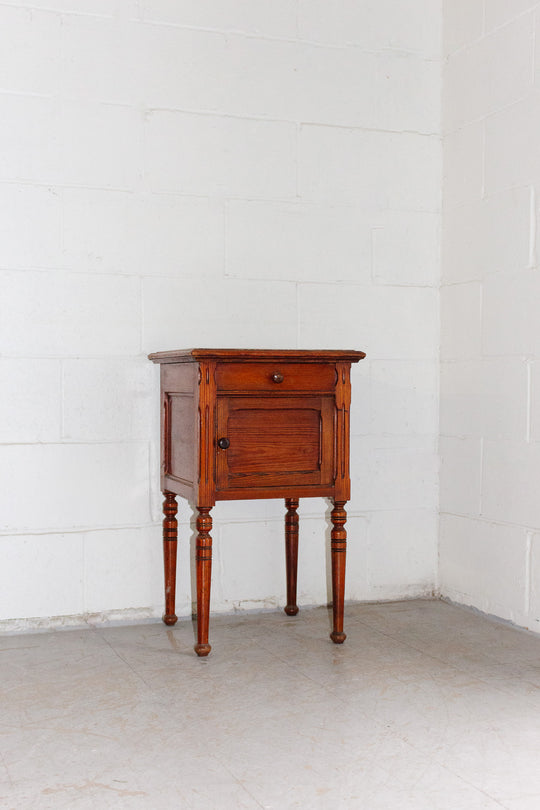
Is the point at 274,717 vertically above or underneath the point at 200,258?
underneath

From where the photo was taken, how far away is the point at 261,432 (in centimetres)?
267

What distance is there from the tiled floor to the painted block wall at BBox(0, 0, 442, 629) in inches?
12.0

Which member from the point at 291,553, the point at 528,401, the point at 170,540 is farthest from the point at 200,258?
the point at 528,401

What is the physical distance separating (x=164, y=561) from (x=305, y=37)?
1.87 meters

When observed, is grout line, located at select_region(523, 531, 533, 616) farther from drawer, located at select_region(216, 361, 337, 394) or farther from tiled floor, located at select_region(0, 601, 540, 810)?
drawer, located at select_region(216, 361, 337, 394)

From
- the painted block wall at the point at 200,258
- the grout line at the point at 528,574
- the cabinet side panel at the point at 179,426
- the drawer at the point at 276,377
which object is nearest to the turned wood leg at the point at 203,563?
the cabinet side panel at the point at 179,426

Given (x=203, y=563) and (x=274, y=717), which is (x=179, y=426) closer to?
(x=203, y=563)

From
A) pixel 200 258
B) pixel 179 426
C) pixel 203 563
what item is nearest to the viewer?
pixel 203 563

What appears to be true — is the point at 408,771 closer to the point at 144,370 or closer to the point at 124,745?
the point at 124,745

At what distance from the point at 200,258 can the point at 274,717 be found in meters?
1.57

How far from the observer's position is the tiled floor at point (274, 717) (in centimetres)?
182

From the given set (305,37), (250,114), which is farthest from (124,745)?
(305,37)

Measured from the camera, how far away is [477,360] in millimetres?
3266

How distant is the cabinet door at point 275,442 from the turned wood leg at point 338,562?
0.11 meters
